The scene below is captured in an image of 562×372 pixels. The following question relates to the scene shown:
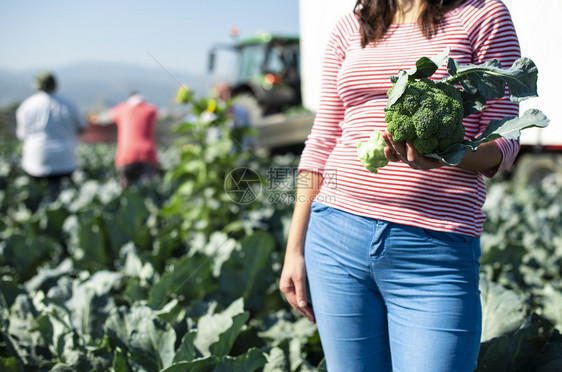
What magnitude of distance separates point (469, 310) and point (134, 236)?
295 cm

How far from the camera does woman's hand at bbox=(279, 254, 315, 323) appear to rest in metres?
1.59

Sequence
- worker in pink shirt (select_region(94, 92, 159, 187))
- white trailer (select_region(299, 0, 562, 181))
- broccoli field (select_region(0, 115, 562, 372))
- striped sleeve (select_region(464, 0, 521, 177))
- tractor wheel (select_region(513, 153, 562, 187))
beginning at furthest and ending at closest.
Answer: tractor wheel (select_region(513, 153, 562, 187)), worker in pink shirt (select_region(94, 92, 159, 187)), white trailer (select_region(299, 0, 562, 181)), broccoli field (select_region(0, 115, 562, 372)), striped sleeve (select_region(464, 0, 521, 177))

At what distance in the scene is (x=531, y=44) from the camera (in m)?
2.59

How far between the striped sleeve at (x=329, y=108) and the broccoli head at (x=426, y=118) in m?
0.39

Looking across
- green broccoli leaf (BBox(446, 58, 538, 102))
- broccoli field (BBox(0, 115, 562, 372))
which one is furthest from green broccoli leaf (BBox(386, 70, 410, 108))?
broccoli field (BBox(0, 115, 562, 372))

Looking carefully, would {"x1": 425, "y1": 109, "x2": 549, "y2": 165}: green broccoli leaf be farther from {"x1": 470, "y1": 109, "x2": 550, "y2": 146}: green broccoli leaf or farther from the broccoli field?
the broccoli field

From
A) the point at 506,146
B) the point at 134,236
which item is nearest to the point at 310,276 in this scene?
the point at 506,146

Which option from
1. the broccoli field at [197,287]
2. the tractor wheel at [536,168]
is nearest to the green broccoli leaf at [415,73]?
the broccoli field at [197,287]

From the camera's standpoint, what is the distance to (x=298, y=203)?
1599 mm

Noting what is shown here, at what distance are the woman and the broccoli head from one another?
0.13ft

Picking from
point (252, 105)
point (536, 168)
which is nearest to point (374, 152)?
point (536, 168)

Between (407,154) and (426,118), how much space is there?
10 cm

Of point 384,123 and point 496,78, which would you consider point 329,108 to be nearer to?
point 384,123

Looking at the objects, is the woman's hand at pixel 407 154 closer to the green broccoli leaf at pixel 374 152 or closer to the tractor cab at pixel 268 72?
the green broccoli leaf at pixel 374 152
